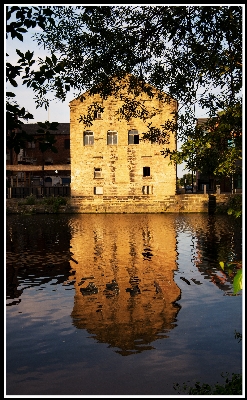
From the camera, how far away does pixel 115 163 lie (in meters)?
47.5

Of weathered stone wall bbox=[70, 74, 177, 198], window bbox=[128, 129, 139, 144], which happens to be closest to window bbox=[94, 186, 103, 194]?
weathered stone wall bbox=[70, 74, 177, 198]

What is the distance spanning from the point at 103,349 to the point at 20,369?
5.01 feet

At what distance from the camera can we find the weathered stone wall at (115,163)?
4675cm

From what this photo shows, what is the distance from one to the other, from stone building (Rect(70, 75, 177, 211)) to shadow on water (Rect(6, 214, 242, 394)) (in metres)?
20.5

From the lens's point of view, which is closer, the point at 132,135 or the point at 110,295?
the point at 110,295

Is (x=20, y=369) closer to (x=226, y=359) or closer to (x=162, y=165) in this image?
(x=226, y=359)

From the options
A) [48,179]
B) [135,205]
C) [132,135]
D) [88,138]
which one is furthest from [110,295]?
[48,179]

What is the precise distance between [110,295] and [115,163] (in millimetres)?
35231

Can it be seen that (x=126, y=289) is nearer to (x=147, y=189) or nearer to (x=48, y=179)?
(x=147, y=189)

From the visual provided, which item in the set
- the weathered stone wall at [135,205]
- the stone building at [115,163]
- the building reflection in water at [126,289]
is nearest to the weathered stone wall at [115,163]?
the stone building at [115,163]

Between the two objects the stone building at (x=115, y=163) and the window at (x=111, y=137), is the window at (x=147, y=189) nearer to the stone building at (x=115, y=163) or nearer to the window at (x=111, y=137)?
the stone building at (x=115, y=163)

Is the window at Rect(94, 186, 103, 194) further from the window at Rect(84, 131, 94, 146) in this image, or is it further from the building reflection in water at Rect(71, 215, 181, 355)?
the building reflection in water at Rect(71, 215, 181, 355)

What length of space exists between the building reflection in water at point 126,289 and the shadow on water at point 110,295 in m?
0.02

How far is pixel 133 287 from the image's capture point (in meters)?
13.6
